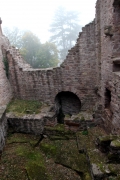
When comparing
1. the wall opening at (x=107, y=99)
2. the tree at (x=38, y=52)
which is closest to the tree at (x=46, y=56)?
the tree at (x=38, y=52)

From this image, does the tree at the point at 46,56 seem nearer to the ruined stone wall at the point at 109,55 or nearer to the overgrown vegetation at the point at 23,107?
the overgrown vegetation at the point at 23,107

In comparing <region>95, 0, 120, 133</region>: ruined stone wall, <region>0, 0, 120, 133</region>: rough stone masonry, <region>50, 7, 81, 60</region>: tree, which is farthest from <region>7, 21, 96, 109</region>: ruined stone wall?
<region>50, 7, 81, 60</region>: tree

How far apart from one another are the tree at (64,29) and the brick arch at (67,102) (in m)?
25.4

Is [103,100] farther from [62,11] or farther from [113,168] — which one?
[62,11]

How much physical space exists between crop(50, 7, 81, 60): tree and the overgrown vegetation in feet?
85.9

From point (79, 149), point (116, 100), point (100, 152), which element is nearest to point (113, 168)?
point (100, 152)

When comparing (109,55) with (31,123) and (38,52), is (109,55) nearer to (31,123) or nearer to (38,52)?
(31,123)

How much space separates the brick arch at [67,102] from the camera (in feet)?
30.4

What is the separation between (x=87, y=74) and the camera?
26.4 feet

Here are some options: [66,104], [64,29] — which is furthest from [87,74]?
[64,29]

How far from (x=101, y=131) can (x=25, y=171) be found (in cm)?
327

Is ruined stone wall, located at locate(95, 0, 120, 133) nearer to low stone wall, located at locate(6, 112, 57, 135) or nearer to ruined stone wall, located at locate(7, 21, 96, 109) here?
ruined stone wall, located at locate(7, 21, 96, 109)

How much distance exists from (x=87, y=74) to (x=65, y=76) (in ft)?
3.67

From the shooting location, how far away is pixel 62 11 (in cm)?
4181
